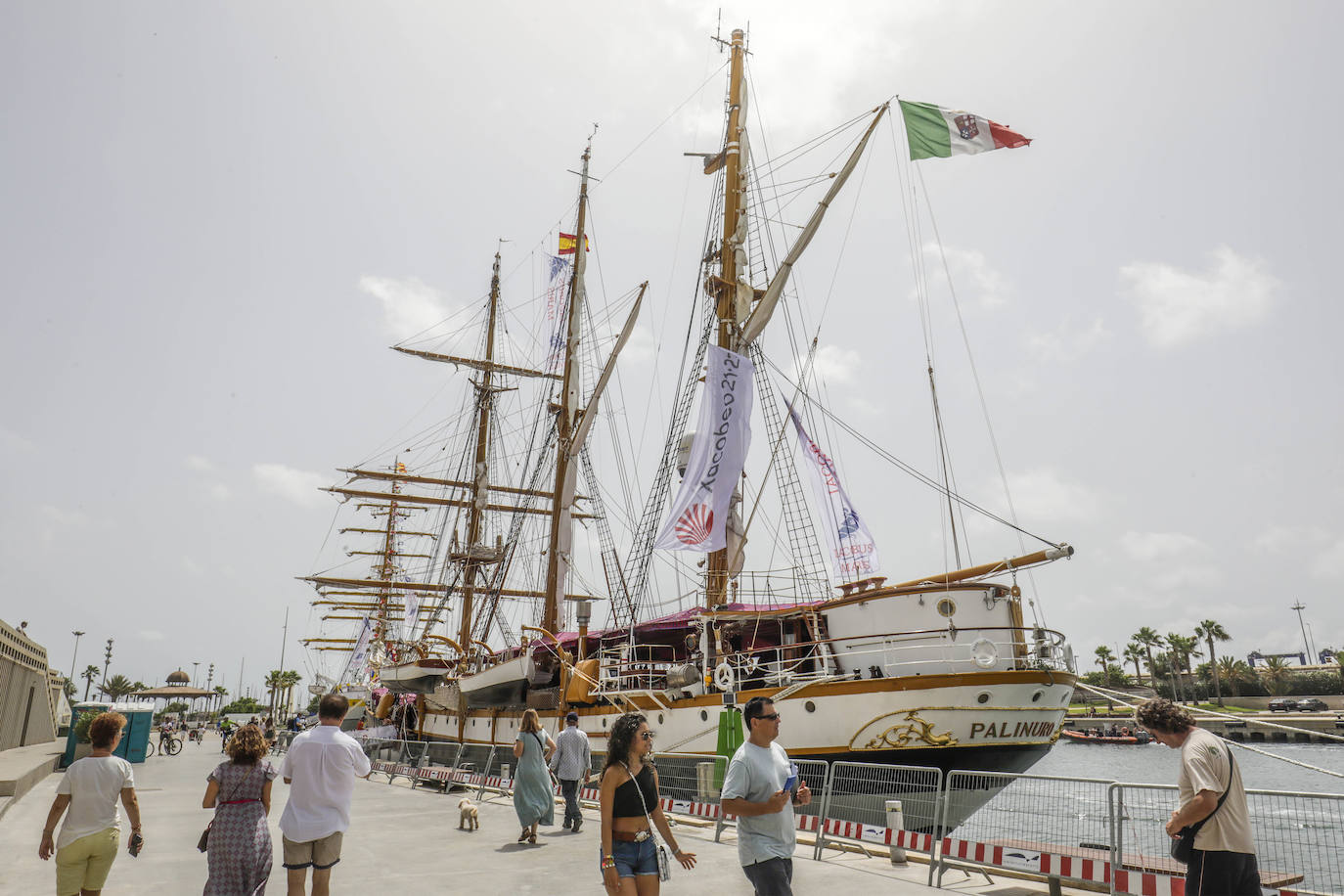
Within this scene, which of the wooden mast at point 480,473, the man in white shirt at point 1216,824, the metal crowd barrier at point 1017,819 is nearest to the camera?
the man in white shirt at point 1216,824

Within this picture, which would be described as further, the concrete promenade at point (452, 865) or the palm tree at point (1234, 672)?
the palm tree at point (1234, 672)

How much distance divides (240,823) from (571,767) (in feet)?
19.5

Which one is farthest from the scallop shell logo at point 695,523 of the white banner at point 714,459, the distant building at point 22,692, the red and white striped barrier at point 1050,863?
the distant building at point 22,692

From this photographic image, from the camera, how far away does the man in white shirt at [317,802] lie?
16.9 feet

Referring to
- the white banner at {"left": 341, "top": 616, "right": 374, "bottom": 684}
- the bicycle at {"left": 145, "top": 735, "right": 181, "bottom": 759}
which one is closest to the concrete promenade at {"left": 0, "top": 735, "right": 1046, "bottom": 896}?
the bicycle at {"left": 145, "top": 735, "right": 181, "bottom": 759}

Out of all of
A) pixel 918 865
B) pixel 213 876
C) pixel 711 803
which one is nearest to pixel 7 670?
pixel 711 803

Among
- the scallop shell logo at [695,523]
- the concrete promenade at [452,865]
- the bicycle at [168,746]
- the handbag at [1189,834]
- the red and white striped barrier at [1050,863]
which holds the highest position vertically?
the scallop shell logo at [695,523]

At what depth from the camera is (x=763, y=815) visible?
422 cm

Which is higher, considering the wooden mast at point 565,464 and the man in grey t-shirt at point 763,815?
the wooden mast at point 565,464

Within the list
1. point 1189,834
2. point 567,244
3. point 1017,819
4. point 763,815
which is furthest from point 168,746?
point 1189,834

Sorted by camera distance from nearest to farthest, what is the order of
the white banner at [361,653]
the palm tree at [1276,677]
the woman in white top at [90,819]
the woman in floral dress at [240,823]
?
the woman in floral dress at [240,823]
the woman in white top at [90,819]
the white banner at [361,653]
the palm tree at [1276,677]

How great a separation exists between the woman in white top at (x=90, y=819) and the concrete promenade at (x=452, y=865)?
2013mm

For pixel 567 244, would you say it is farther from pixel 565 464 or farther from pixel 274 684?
pixel 274 684

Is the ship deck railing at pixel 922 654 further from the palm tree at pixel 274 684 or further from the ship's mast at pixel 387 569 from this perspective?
the palm tree at pixel 274 684
